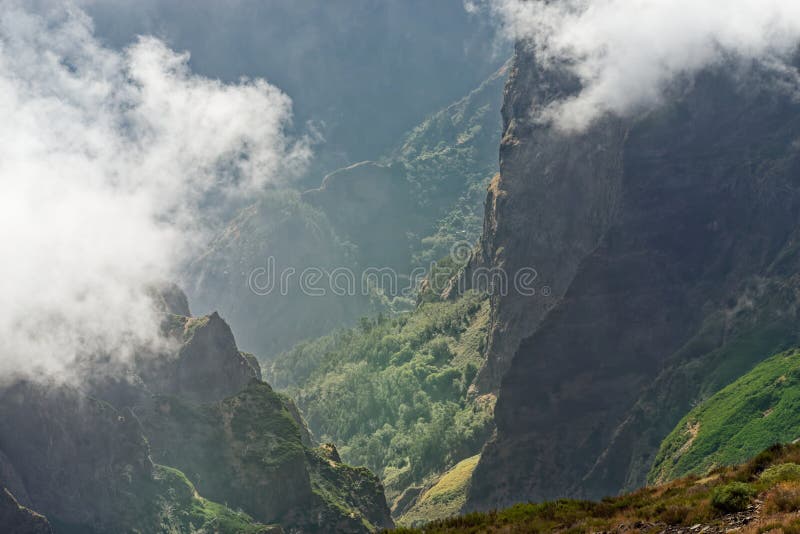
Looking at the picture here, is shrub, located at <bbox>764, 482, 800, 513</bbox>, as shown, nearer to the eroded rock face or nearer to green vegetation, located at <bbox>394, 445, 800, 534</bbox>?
green vegetation, located at <bbox>394, 445, 800, 534</bbox>

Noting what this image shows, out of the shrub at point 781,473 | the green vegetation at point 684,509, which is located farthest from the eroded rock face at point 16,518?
the shrub at point 781,473

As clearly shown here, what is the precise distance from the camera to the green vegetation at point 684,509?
2926 inches

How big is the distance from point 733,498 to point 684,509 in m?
4.95

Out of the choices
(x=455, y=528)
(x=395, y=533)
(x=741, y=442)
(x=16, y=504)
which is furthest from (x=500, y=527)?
(x=16, y=504)

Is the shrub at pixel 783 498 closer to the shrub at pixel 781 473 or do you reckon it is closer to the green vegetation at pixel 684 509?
the green vegetation at pixel 684 509

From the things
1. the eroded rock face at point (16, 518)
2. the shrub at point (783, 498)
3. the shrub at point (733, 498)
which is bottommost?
the shrub at point (783, 498)

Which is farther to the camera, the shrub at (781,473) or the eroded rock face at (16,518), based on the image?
the eroded rock face at (16,518)

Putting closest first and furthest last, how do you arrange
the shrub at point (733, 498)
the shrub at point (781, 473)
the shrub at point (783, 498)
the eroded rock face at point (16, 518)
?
the shrub at point (783, 498)
the shrub at point (733, 498)
the shrub at point (781, 473)
the eroded rock face at point (16, 518)

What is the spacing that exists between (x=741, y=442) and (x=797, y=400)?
15.0m

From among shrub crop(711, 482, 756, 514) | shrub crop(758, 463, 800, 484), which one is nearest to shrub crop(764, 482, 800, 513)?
shrub crop(711, 482, 756, 514)

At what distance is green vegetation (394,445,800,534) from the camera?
74.3 meters

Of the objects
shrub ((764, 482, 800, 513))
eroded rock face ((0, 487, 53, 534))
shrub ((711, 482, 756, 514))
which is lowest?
shrub ((764, 482, 800, 513))

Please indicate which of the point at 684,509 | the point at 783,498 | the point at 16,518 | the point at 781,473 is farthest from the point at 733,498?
the point at 16,518

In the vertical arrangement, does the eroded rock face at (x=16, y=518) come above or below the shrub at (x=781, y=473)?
above
